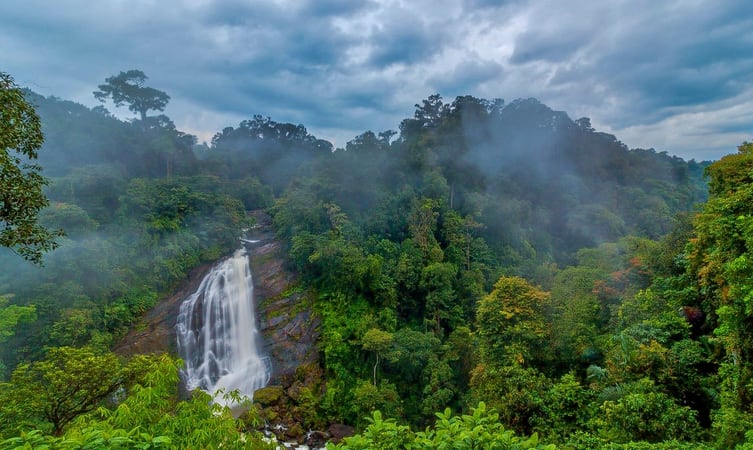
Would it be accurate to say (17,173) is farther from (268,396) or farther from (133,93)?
(133,93)

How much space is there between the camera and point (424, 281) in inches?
734

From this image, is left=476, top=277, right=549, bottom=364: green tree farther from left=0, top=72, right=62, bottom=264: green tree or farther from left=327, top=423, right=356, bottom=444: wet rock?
left=0, top=72, right=62, bottom=264: green tree

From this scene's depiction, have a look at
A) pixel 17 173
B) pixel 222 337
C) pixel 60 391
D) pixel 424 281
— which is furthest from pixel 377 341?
pixel 17 173

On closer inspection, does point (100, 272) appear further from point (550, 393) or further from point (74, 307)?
point (550, 393)

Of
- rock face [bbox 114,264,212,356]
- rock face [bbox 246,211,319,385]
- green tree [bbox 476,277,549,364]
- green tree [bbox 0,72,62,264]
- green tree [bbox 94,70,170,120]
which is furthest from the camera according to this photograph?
green tree [bbox 94,70,170,120]

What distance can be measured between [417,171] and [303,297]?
1237 cm

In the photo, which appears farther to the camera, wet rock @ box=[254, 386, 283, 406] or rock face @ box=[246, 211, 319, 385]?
rock face @ box=[246, 211, 319, 385]

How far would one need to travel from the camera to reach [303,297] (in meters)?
19.1

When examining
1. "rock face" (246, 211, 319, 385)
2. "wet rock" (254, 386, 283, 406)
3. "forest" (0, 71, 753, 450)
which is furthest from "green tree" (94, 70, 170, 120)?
"wet rock" (254, 386, 283, 406)

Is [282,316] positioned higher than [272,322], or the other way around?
[282,316]

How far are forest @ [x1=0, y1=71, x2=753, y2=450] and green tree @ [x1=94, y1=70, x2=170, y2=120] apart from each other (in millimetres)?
261

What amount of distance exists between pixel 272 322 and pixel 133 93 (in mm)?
26383

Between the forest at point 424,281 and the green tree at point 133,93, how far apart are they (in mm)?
261

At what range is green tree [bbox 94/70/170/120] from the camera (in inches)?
1214
